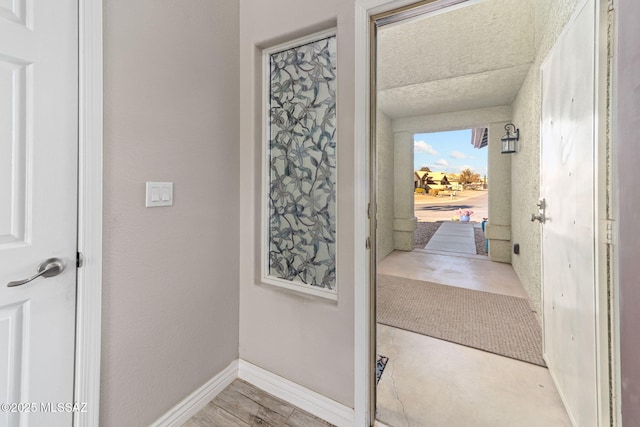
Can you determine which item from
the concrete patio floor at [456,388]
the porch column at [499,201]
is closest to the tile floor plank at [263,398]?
the concrete patio floor at [456,388]

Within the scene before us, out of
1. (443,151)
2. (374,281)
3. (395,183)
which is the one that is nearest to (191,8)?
(374,281)

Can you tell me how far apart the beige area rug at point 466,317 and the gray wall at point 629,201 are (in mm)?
1438

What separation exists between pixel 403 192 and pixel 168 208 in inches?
184

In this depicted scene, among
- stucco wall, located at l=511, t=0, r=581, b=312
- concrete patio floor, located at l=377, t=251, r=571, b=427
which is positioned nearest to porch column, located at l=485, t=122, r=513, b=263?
stucco wall, located at l=511, t=0, r=581, b=312

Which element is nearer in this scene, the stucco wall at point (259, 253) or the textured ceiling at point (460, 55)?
the stucco wall at point (259, 253)

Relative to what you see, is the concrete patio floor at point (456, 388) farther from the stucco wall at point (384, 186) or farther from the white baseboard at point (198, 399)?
the stucco wall at point (384, 186)

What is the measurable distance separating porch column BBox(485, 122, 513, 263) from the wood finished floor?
437cm

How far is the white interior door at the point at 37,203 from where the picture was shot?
921 millimetres

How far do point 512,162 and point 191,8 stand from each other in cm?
466

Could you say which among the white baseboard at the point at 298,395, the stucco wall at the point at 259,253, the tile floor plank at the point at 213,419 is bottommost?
the tile floor plank at the point at 213,419

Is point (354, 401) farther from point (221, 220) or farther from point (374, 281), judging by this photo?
point (221, 220)

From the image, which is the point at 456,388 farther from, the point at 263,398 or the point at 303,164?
the point at 303,164

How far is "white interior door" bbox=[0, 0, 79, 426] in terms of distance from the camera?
0.92 metres

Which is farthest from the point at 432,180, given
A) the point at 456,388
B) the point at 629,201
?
the point at 629,201
